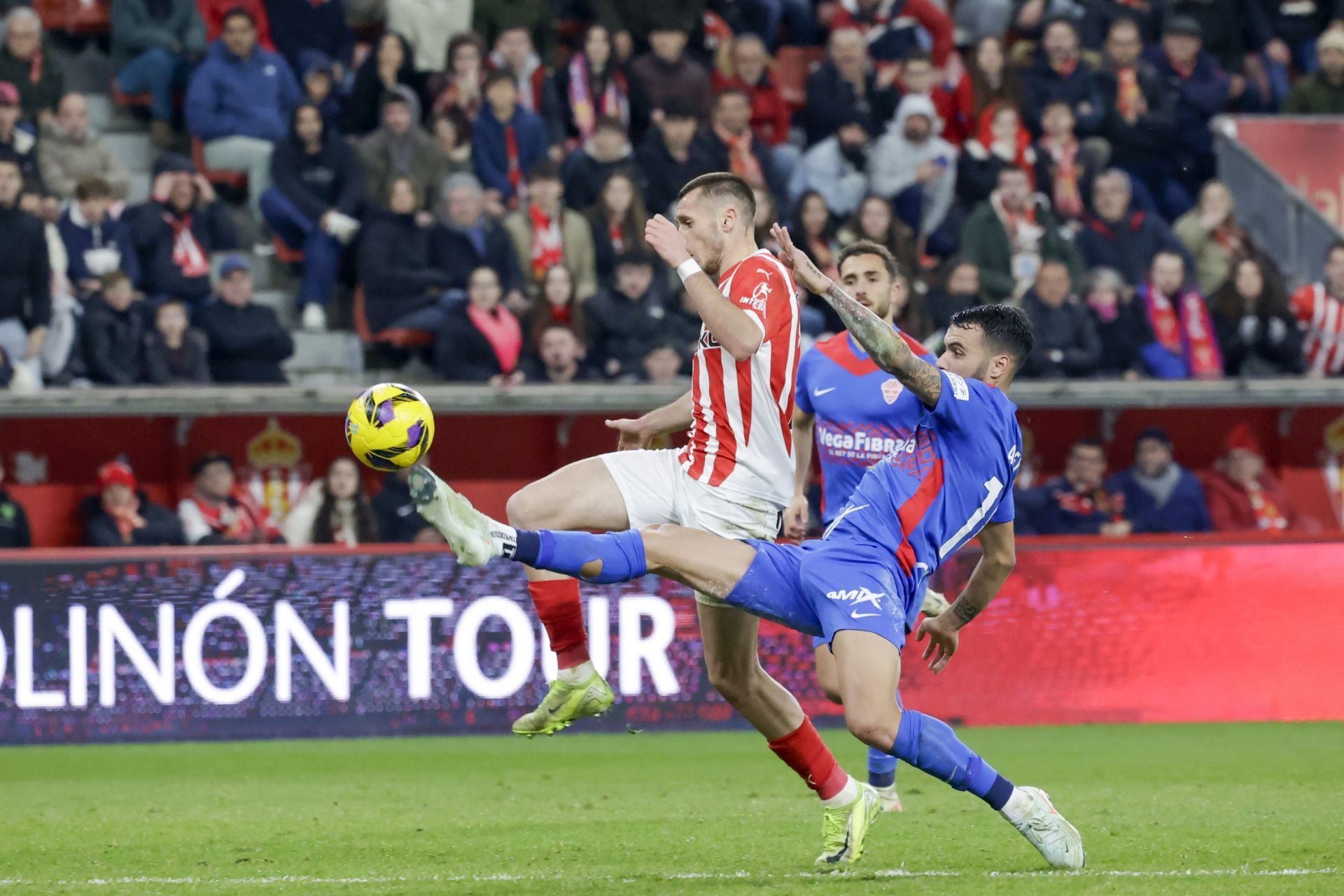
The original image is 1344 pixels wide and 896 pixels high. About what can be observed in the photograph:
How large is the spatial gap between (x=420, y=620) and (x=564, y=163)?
4.67 metres

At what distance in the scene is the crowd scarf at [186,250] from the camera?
13.9 meters

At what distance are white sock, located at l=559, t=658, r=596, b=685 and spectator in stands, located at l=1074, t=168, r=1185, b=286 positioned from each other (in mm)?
9374

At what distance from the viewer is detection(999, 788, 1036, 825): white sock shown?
6.38 meters

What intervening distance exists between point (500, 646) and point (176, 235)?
4.37 m

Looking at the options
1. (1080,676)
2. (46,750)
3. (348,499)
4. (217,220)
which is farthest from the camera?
(217,220)

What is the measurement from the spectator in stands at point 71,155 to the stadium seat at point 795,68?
5659 mm

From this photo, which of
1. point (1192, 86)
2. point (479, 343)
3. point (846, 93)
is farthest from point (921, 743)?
point (1192, 86)

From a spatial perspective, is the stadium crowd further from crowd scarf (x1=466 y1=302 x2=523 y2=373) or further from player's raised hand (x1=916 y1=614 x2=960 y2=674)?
player's raised hand (x1=916 y1=614 x2=960 y2=674)

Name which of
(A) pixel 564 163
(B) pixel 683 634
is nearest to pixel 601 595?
(B) pixel 683 634

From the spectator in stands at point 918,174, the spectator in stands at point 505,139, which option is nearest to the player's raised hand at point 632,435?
the spectator in stands at point 505,139

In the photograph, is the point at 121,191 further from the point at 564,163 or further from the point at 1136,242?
the point at 1136,242

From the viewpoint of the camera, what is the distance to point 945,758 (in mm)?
6328

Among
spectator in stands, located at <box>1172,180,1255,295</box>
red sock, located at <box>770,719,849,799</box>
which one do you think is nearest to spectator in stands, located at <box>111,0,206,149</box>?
spectator in stands, located at <box>1172,180,1255,295</box>

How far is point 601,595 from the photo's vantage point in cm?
1166
